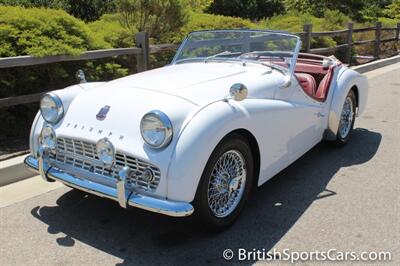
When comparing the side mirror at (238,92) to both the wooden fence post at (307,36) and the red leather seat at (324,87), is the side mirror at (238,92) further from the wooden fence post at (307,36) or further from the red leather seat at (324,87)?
the wooden fence post at (307,36)

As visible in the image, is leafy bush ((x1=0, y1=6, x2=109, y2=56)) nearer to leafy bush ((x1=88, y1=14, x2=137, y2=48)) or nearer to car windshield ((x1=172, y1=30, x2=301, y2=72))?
leafy bush ((x1=88, y1=14, x2=137, y2=48))

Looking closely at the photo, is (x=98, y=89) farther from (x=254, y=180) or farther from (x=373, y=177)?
(x=373, y=177)

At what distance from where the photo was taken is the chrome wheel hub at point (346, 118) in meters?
5.57

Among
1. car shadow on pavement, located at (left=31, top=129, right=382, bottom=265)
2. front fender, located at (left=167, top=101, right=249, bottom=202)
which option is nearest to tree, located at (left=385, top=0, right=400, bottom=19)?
car shadow on pavement, located at (left=31, top=129, right=382, bottom=265)

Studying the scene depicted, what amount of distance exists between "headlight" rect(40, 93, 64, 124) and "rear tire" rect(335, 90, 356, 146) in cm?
327

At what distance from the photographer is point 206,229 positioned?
11.3ft

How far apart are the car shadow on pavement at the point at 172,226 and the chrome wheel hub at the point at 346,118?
1.14 m

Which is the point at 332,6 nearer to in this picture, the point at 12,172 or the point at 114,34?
the point at 114,34

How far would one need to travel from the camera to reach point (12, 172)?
4.53 metres

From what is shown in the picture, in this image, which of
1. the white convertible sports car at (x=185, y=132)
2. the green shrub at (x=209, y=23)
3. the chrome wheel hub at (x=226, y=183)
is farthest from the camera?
the green shrub at (x=209, y=23)

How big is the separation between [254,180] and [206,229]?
676 mm

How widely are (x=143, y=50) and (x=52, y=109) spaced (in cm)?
327

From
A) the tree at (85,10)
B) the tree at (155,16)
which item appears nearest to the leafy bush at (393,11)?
the tree at (85,10)

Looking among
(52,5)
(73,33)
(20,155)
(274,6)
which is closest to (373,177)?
(20,155)
